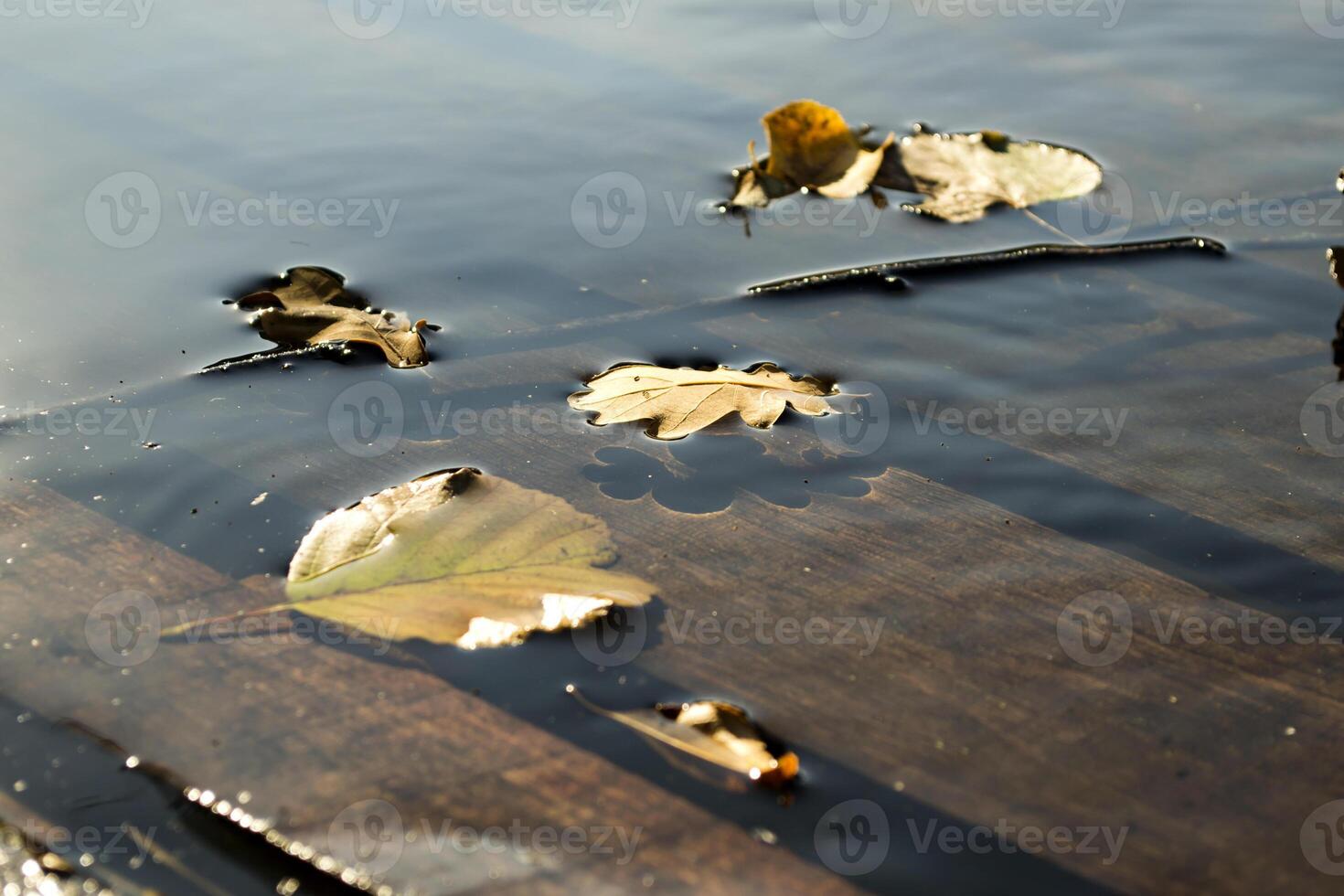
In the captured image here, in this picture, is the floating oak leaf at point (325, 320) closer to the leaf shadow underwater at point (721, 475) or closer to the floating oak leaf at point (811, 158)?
the leaf shadow underwater at point (721, 475)

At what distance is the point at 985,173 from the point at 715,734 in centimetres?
158

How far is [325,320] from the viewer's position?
1.91m

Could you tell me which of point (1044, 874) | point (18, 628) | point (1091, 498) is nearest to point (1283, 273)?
point (1091, 498)

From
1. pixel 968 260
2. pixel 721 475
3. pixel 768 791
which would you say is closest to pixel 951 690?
pixel 768 791

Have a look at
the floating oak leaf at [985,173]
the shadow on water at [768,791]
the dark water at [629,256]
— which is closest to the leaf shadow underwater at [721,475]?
the dark water at [629,256]

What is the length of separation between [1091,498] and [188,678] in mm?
1132

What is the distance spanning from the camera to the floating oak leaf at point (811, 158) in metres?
2.46

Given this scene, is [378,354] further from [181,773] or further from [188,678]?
[181,773]

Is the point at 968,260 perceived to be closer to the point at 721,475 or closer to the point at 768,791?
the point at 721,475

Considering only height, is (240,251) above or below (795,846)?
above

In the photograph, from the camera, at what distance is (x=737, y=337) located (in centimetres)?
193

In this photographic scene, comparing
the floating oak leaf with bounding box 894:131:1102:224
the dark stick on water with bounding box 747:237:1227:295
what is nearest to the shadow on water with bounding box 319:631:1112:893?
the dark stick on water with bounding box 747:237:1227:295

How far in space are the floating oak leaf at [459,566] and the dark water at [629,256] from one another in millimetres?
53

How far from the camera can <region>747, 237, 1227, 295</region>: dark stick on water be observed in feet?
6.81
